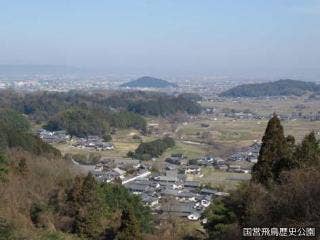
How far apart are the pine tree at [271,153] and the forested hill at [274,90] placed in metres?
80.6

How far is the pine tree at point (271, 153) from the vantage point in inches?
439

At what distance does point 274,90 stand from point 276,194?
88.2 metres

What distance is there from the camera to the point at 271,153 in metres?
11.5

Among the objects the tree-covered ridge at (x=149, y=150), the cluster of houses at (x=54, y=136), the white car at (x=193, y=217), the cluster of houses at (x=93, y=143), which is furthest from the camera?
the cluster of houses at (x=54, y=136)

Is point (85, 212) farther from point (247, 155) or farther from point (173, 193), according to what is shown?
point (247, 155)

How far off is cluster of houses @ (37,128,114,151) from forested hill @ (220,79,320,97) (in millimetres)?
50247

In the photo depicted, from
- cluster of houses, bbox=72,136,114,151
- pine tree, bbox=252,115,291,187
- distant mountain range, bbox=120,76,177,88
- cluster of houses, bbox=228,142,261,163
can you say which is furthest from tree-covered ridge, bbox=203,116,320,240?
distant mountain range, bbox=120,76,177,88

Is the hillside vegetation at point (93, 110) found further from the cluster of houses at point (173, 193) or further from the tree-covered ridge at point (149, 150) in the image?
the cluster of houses at point (173, 193)

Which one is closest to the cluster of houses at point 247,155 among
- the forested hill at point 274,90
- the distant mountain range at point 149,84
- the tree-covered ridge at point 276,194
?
the tree-covered ridge at point 276,194

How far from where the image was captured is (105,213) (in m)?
14.2

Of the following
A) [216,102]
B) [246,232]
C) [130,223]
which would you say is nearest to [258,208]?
[246,232]

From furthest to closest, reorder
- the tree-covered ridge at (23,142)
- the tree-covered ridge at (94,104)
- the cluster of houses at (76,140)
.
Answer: the tree-covered ridge at (94,104) < the cluster of houses at (76,140) < the tree-covered ridge at (23,142)

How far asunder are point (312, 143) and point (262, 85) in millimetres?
86797

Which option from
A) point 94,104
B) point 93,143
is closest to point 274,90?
point 94,104
